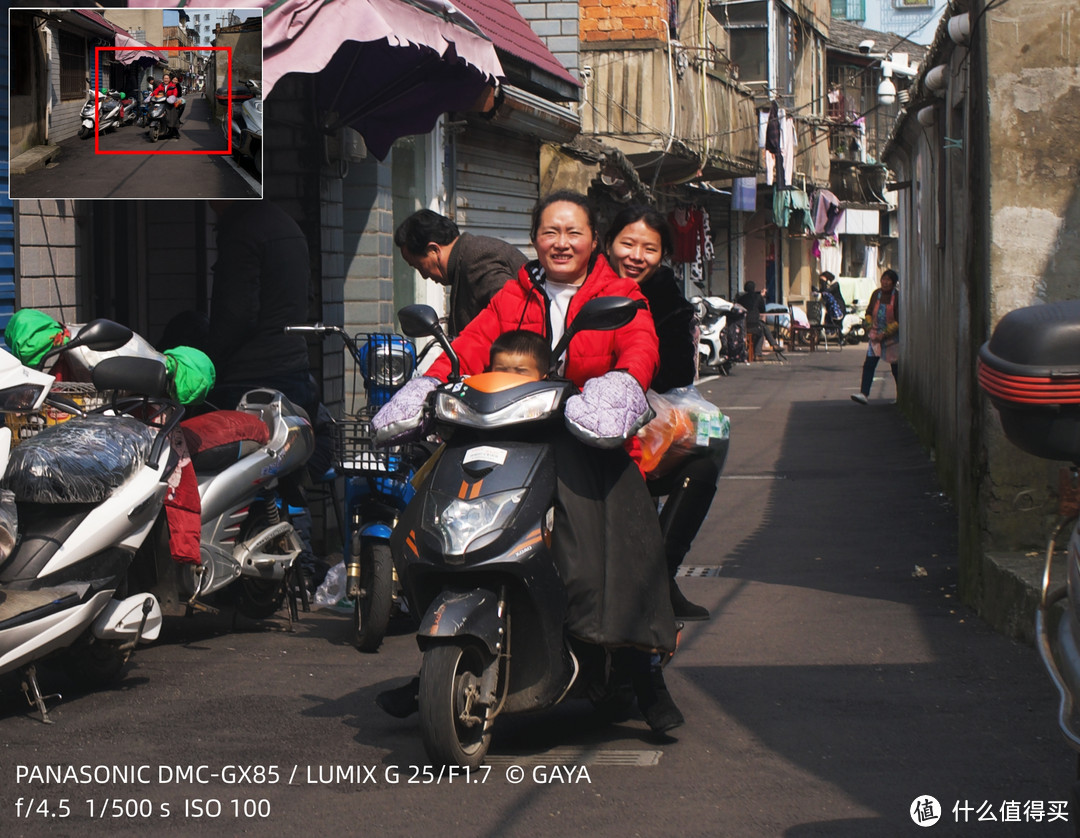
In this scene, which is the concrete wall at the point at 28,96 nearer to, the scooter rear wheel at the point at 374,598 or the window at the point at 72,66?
the window at the point at 72,66

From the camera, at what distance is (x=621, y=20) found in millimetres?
21688

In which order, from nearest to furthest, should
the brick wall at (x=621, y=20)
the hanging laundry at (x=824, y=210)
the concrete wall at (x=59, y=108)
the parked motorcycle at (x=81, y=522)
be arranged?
the parked motorcycle at (x=81, y=522) < the concrete wall at (x=59, y=108) < the brick wall at (x=621, y=20) < the hanging laundry at (x=824, y=210)

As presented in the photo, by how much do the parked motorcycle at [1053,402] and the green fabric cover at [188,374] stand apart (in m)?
3.68

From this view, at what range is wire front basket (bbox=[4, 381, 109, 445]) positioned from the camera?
5.43 meters

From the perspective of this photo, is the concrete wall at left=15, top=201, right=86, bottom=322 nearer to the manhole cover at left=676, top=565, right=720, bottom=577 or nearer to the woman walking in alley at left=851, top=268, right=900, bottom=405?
the manhole cover at left=676, top=565, right=720, bottom=577

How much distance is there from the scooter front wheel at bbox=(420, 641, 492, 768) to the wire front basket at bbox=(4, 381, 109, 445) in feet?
6.88

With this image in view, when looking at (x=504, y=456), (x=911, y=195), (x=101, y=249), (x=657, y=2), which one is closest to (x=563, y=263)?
(x=504, y=456)

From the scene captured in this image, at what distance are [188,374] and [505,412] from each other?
7.09 ft

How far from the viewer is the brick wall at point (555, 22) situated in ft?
54.6

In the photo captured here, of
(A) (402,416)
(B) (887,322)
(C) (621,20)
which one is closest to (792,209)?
(C) (621,20)

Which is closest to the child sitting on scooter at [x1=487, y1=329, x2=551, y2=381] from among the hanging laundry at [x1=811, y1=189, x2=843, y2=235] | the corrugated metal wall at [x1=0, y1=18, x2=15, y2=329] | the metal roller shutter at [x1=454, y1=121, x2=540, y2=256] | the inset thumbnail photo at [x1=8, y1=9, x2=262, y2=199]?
the inset thumbnail photo at [x1=8, y1=9, x2=262, y2=199]

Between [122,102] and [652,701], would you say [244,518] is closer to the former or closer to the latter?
[122,102]

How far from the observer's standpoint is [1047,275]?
20.6ft

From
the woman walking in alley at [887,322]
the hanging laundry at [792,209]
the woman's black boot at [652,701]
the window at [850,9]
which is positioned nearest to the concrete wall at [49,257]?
the woman's black boot at [652,701]
